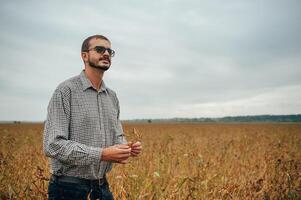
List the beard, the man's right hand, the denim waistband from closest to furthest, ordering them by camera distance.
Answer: the man's right hand < the denim waistband < the beard

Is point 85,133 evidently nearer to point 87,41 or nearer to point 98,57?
point 98,57

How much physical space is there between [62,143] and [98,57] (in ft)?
2.64

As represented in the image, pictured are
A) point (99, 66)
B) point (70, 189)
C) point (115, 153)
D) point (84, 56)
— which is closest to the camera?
point (115, 153)

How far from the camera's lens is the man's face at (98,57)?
267 cm

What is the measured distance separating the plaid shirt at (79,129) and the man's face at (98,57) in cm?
15

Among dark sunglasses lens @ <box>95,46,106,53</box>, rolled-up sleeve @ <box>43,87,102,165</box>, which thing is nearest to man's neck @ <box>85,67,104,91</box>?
dark sunglasses lens @ <box>95,46,106,53</box>

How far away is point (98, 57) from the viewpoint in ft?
8.78

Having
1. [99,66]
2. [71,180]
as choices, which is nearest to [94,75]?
[99,66]

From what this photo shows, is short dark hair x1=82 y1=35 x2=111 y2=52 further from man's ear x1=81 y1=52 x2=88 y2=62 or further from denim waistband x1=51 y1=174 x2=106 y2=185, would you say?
denim waistband x1=51 y1=174 x2=106 y2=185

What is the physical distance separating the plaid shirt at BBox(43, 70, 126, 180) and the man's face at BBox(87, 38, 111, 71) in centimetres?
15

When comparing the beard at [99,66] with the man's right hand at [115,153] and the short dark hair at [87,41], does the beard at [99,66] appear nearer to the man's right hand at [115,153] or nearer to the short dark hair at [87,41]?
the short dark hair at [87,41]

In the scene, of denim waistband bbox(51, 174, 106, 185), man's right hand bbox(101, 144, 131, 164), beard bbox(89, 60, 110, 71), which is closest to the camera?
man's right hand bbox(101, 144, 131, 164)

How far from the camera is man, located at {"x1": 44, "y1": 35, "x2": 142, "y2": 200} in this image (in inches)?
88.7

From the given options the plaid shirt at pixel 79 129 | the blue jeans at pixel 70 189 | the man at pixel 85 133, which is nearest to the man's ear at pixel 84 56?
the man at pixel 85 133
